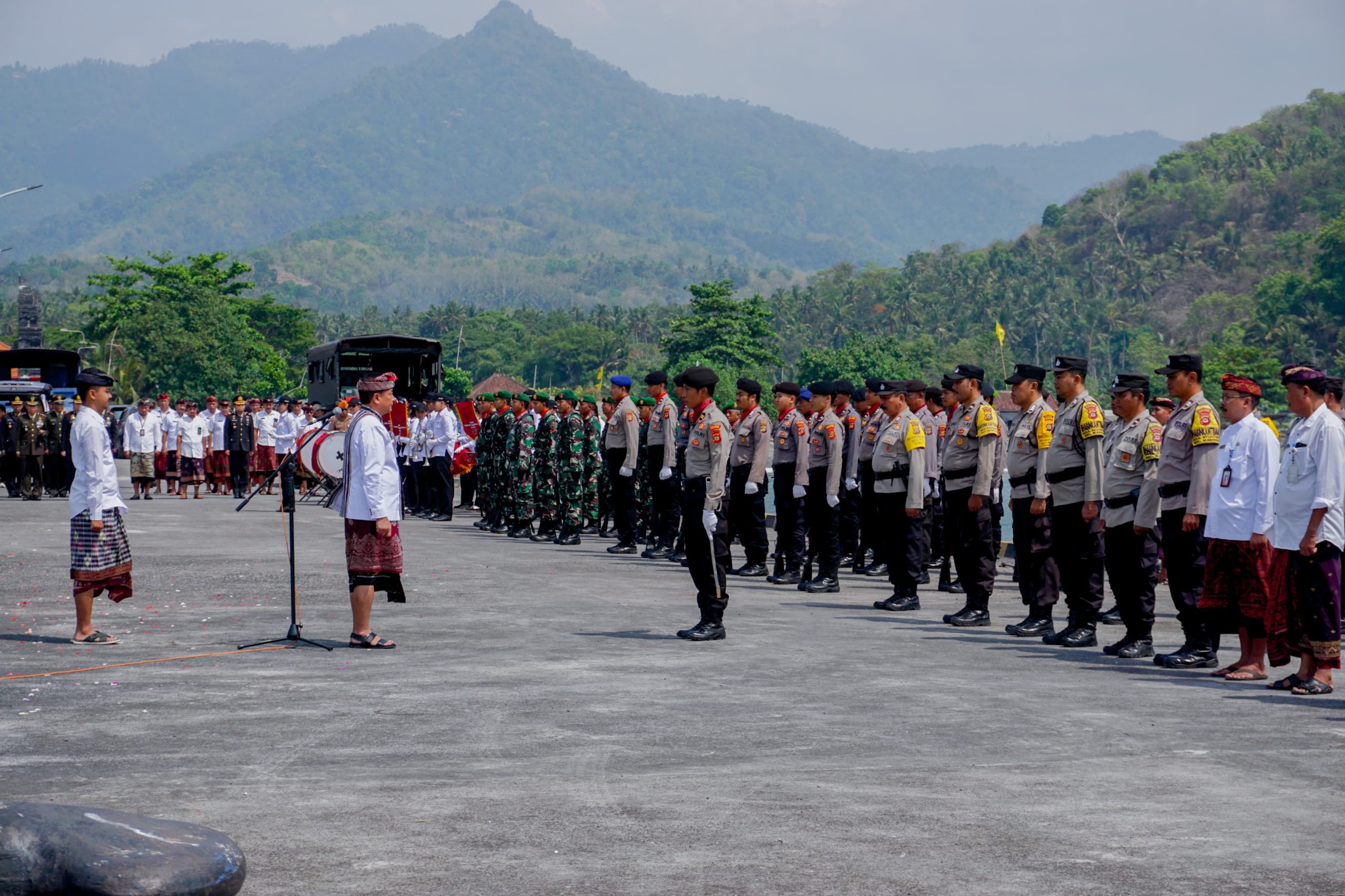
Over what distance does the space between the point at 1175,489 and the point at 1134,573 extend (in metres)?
0.74

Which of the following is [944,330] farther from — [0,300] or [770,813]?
[770,813]

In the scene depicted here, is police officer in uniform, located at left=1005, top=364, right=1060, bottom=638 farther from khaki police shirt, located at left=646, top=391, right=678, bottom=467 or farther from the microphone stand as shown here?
khaki police shirt, located at left=646, top=391, right=678, bottom=467

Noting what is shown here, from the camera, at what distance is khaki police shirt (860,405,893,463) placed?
49.6ft

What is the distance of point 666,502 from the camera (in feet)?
60.1

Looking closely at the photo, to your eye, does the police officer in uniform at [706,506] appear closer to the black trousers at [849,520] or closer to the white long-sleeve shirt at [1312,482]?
the white long-sleeve shirt at [1312,482]

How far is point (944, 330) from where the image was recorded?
438 feet

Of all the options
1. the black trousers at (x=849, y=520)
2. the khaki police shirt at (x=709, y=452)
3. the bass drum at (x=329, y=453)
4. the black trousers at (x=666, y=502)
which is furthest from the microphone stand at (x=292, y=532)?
the black trousers at (x=666, y=502)

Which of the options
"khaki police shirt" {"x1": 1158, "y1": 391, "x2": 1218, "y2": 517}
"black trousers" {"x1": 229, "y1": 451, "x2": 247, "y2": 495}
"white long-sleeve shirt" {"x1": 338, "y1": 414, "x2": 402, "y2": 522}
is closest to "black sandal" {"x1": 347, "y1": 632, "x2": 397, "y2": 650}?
"white long-sleeve shirt" {"x1": 338, "y1": 414, "x2": 402, "y2": 522}

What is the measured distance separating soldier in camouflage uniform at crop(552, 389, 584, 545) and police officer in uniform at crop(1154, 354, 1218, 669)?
35.8ft

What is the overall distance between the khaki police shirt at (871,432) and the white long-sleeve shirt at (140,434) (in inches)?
666

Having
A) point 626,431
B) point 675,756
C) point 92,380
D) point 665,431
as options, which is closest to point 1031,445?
point 675,756

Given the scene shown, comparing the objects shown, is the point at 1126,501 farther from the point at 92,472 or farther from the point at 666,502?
the point at 666,502

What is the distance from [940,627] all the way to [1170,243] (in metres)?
130

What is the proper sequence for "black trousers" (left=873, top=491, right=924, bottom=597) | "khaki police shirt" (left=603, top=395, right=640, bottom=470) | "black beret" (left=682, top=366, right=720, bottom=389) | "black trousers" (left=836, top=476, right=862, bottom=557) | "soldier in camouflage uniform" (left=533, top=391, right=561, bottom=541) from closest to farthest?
"black beret" (left=682, top=366, right=720, bottom=389), "black trousers" (left=873, top=491, right=924, bottom=597), "black trousers" (left=836, top=476, right=862, bottom=557), "khaki police shirt" (left=603, top=395, right=640, bottom=470), "soldier in camouflage uniform" (left=533, top=391, right=561, bottom=541)
